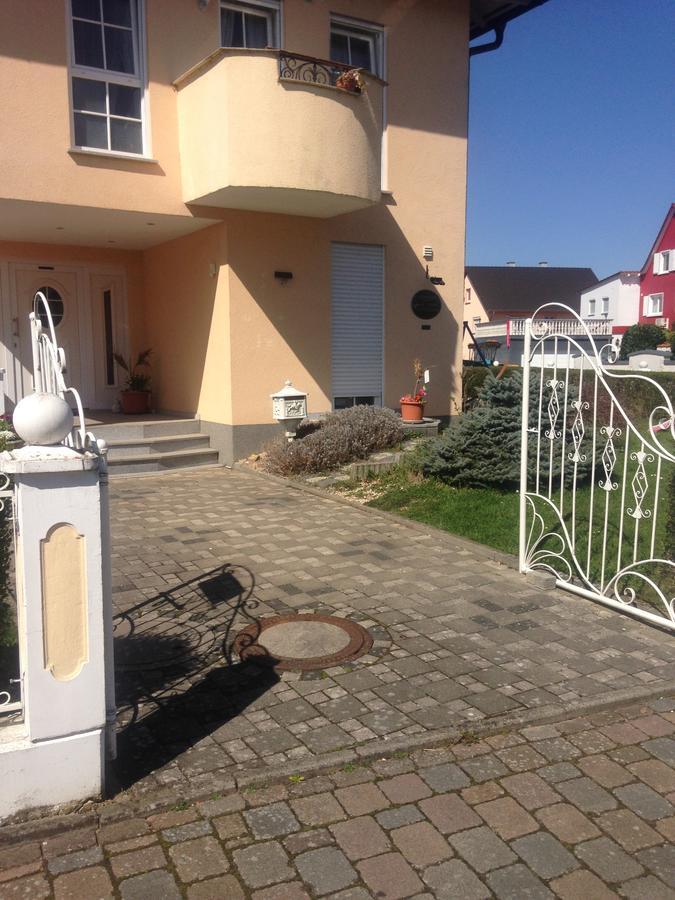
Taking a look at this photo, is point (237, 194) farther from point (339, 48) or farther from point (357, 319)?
point (339, 48)

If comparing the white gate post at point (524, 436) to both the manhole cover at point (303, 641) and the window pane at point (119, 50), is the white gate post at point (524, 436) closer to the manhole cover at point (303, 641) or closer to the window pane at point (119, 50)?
the manhole cover at point (303, 641)

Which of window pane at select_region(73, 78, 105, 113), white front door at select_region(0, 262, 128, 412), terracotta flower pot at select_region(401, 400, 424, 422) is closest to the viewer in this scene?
window pane at select_region(73, 78, 105, 113)

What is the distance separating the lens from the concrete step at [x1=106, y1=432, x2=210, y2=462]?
1106 cm

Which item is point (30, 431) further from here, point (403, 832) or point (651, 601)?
point (651, 601)

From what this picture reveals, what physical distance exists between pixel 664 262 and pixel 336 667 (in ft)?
144

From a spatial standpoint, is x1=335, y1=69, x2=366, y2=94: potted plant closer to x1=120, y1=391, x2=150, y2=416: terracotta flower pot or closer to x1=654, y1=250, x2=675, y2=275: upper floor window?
x1=120, y1=391, x2=150, y2=416: terracotta flower pot

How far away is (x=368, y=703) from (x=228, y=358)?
8004 millimetres

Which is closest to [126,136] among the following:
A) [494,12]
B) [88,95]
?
[88,95]

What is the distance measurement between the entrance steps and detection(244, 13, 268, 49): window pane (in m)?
5.82

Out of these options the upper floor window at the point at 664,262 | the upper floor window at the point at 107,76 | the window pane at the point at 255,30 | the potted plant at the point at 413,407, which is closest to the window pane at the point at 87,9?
the upper floor window at the point at 107,76

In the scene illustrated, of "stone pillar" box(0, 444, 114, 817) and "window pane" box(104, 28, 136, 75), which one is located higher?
"window pane" box(104, 28, 136, 75)

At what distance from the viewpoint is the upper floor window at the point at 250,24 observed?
36.6ft

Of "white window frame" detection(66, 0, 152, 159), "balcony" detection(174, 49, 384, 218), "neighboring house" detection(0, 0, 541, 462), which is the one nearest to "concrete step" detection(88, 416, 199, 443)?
"neighboring house" detection(0, 0, 541, 462)

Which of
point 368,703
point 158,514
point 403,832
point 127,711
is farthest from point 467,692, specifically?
point 158,514
